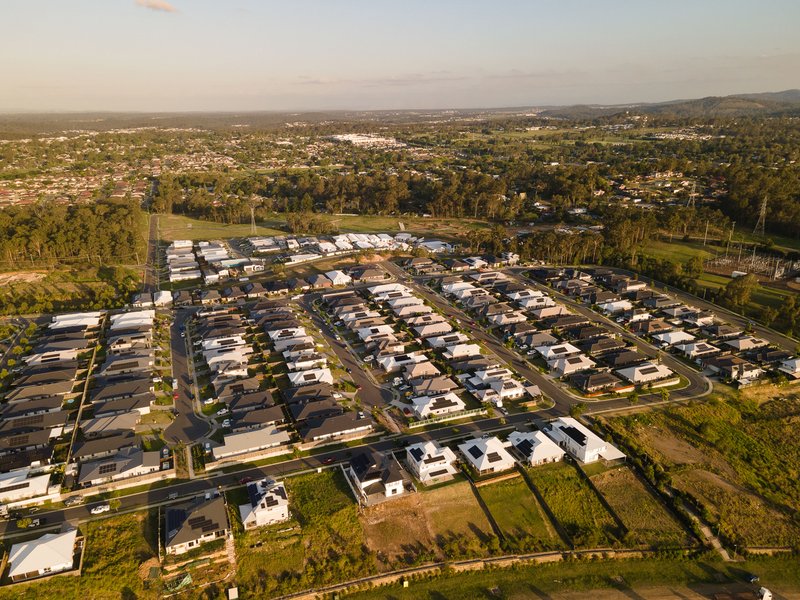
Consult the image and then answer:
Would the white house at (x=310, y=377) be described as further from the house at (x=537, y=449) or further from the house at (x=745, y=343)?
the house at (x=745, y=343)

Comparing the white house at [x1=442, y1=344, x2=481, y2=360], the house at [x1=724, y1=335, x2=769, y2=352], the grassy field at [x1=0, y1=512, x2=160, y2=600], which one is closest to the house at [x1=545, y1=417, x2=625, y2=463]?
the white house at [x1=442, y1=344, x2=481, y2=360]

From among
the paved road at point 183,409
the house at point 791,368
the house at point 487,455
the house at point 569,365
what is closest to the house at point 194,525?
the paved road at point 183,409

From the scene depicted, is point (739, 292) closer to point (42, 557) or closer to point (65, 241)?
point (42, 557)

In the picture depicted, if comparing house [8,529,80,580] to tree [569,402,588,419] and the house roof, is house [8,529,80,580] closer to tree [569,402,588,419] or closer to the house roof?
the house roof

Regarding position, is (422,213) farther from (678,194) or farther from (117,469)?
(117,469)

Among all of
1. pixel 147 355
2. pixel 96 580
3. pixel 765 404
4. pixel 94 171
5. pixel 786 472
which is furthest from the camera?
pixel 94 171

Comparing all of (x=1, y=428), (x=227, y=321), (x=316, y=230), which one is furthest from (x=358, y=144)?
(x=1, y=428)
